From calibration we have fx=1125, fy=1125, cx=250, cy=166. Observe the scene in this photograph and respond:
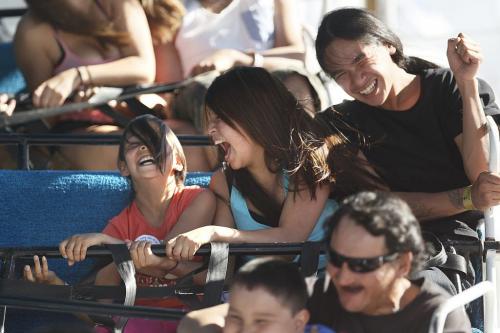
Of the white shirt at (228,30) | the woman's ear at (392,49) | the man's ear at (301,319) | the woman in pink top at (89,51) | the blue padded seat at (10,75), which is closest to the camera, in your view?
the man's ear at (301,319)

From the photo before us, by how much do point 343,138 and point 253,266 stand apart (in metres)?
1.05

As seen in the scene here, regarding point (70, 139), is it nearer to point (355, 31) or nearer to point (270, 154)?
point (270, 154)

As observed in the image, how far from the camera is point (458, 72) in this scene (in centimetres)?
365

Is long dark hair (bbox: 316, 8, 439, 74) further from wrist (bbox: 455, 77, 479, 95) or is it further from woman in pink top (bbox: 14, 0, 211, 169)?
woman in pink top (bbox: 14, 0, 211, 169)

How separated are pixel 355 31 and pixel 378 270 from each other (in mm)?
1251

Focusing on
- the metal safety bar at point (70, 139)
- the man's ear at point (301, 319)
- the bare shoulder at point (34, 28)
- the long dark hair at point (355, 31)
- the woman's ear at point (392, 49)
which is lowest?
the metal safety bar at point (70, 139)

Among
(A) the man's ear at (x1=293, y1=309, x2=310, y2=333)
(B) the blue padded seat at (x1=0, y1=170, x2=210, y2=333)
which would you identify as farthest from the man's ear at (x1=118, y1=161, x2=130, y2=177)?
(A) the man's ear at (x1=293, y1=309, x2=310, y2=333)

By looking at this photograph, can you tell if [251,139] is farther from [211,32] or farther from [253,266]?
[211,32]

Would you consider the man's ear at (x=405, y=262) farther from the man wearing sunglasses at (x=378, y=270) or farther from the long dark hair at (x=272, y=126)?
the long dark hair at (x=272, y=126)

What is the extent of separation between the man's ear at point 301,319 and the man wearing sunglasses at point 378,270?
0.05 meters

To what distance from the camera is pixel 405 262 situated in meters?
2.90

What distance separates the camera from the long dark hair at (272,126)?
3775 millimetres

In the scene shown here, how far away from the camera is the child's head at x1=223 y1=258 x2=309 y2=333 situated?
2910 millimetres

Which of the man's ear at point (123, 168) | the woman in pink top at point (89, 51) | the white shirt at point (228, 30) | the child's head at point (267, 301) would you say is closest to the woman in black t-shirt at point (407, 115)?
the man's ear at point (123, 168)
